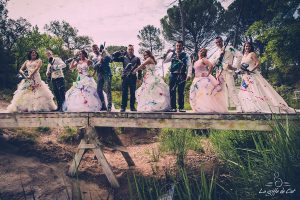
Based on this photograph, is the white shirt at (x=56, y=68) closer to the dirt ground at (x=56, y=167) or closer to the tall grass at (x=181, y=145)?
the dirt ground at (x=56, y=167)

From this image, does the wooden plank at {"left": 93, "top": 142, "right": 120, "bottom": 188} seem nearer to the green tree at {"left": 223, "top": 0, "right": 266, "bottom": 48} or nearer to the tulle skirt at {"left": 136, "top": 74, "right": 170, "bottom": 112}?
the tulle skirt at {"left": 136, "top": 74, "right": 170, "bottom": 112}

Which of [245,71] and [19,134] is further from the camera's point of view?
[19,134]

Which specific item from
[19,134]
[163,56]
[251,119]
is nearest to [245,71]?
[251,119]

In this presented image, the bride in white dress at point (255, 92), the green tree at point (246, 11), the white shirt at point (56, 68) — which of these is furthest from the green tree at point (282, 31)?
the white shirt at point (56, 68)

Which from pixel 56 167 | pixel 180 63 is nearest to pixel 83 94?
pixel 56 167

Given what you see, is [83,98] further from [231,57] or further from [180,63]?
[231,57]

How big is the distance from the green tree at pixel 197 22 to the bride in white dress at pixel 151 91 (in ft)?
84.4

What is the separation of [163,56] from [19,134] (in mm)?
6075

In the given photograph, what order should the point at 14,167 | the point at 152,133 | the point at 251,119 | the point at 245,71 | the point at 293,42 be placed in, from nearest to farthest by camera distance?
the point at 251,119 < the point at 245,71 < the point at 14,167 < the point at 152,133 < the point at 293,42

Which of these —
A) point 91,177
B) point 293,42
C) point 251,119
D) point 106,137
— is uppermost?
point 293,42

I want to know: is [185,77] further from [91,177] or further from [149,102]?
[91,177]

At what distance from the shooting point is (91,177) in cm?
850

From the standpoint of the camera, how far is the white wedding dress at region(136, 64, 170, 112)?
762 cm

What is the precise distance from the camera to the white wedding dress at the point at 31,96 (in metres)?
8.48
